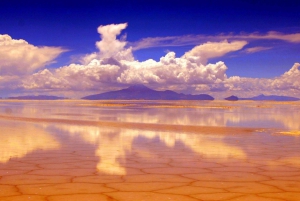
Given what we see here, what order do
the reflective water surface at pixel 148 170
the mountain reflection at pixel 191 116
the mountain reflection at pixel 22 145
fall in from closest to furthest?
the reflective water surface at pixel 148 170, the mountain reflection at pixel 22 145, the mountain reflection at pixel 191 116

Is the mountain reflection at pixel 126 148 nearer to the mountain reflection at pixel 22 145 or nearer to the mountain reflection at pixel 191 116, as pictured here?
the mountain reflection at pixel 22 145

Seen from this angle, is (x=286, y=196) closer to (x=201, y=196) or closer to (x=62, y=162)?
(x=201, y=196)

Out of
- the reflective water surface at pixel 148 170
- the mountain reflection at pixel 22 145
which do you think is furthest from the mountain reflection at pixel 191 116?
the mountain reflection at pixel 22 145

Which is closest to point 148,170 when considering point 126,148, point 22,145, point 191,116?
point 126,148

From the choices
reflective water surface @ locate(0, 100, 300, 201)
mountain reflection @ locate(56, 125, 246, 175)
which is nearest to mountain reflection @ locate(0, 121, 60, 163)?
reflective water surface @ locate(0, 100, 300, 201)

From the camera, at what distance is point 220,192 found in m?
6.30

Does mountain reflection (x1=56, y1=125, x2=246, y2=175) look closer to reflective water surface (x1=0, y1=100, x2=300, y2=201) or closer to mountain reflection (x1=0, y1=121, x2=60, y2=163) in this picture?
reflective water surface (x1=0, y1=100, x2=300, y2=201)

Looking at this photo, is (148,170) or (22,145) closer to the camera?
(148,170)

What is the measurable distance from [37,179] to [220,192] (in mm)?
3596

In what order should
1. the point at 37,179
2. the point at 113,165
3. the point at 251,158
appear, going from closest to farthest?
the point at 37,179
the point at 113,165
the point at 251,158

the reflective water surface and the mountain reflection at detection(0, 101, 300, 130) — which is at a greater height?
the mountain reflection at detection(0, 101, 300, 130)

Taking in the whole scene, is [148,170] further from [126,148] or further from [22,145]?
[22,145]

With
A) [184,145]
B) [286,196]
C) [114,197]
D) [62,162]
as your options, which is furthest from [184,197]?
[184,145]

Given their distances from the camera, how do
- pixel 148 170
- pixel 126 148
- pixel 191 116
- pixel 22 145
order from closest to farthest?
pixel 148 170
pixel 126 148
pixel 22 145
pixel 191 116
